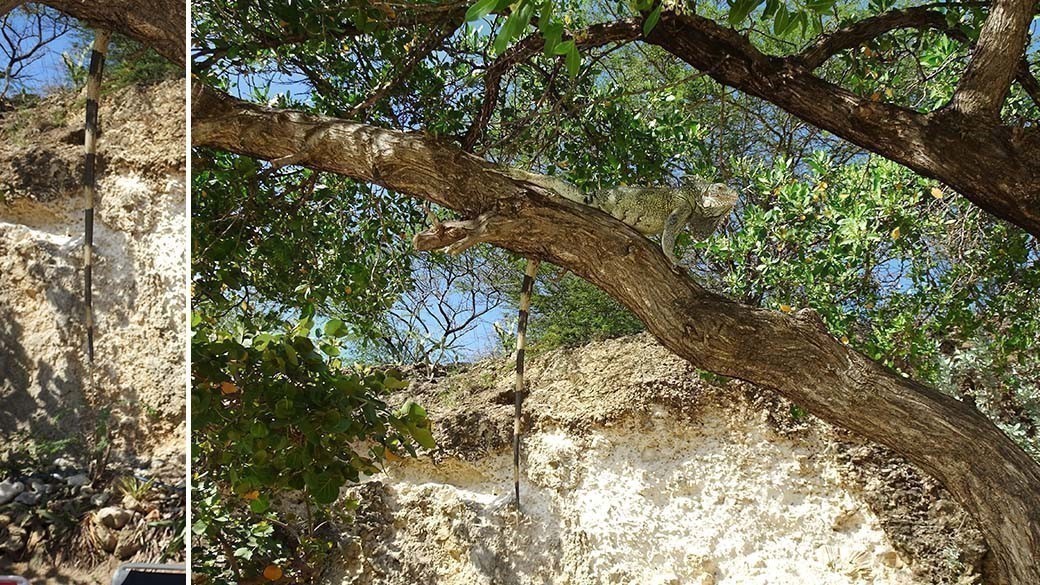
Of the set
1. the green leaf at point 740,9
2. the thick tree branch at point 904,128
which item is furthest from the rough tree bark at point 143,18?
the thick tree branch at point 904,128

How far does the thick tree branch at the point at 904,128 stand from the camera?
4.40 ft

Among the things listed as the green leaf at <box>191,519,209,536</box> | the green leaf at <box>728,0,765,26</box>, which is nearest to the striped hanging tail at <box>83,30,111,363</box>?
the green leaf at <box>728,0,765,26</box>

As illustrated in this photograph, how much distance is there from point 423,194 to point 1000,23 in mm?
893

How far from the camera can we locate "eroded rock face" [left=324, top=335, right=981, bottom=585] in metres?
2.31

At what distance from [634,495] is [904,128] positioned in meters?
1.30

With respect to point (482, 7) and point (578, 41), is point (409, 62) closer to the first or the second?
point (578, 41)

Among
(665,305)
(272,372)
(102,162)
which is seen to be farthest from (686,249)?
(102,162)

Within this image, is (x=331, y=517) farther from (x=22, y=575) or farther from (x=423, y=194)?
(x=22, y=575)

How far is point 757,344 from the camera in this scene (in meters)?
1.24

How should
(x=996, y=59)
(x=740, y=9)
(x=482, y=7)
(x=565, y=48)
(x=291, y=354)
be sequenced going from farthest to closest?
(x=996, y=59) < (x=291, y=354) < (x=740, y=9) < (x=565, y=48) < (x=482, y=7)

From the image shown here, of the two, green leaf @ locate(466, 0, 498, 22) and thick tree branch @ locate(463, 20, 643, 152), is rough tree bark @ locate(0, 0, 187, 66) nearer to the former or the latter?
green leaf @ locate(466, 0, 498, 22)

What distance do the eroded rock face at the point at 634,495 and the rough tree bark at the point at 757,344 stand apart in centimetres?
110

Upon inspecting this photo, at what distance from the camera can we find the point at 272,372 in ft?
3.86

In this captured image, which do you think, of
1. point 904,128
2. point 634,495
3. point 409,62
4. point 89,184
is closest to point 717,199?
point 904,128
